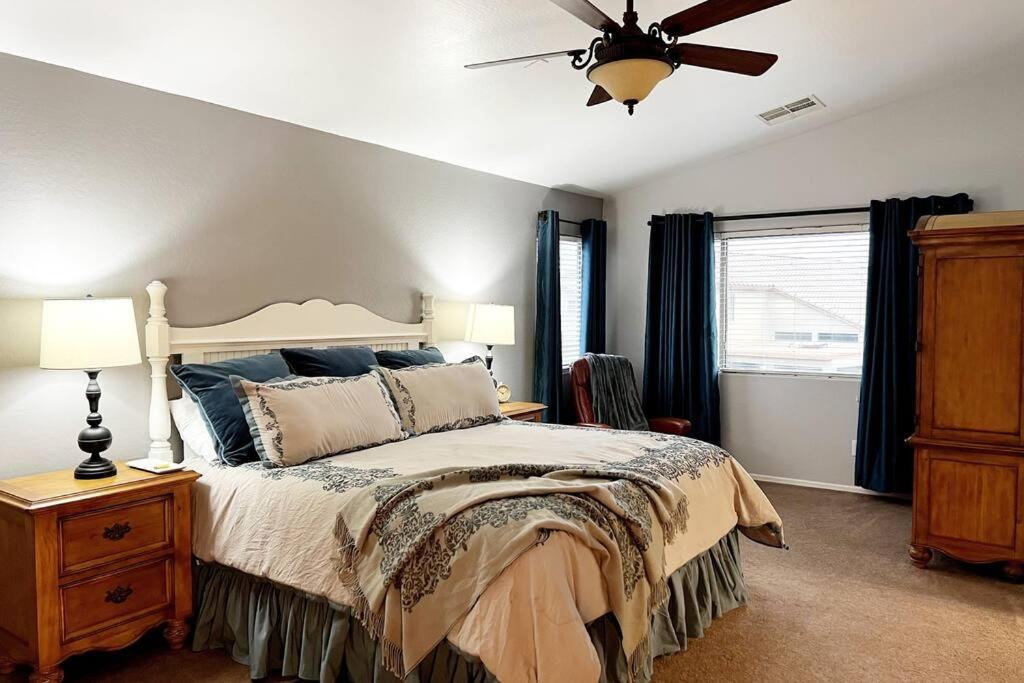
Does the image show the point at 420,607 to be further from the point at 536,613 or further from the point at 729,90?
the point at 729,90

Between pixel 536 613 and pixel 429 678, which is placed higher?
pixel 536 613

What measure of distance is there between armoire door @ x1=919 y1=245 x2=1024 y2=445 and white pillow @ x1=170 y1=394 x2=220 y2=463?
3.44 meters

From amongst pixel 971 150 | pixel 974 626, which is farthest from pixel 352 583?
pixel 971 150

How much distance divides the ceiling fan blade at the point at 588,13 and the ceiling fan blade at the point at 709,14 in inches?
7.5

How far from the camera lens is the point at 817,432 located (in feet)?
18.1

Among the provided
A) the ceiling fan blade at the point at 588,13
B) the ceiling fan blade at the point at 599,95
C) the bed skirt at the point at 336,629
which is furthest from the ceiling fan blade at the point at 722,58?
the bed skirt at the point at 336,629

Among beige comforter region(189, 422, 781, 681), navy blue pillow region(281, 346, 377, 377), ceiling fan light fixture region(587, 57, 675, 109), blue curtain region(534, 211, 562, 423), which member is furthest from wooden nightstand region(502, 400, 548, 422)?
ceiling fan light fixture region(587, 57, 675, 109)

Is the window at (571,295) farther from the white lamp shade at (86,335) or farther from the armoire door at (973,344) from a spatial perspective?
the white lamp shade at (86,335)

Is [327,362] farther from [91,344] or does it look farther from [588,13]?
[588,13]

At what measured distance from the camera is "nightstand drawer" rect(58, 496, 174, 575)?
253 cm

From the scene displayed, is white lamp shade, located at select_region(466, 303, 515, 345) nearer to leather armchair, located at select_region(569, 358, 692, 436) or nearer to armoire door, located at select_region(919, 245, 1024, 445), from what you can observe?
leather armchair, located at select_region(569, 358, 692, 436)

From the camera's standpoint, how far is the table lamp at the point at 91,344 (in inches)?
105

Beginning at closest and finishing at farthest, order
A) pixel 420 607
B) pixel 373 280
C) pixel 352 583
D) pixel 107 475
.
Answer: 1. pixel 420 607
2. pixel 352 583
3. pixel 107 475
4. pixel 373 280

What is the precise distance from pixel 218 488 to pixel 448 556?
1200mm
